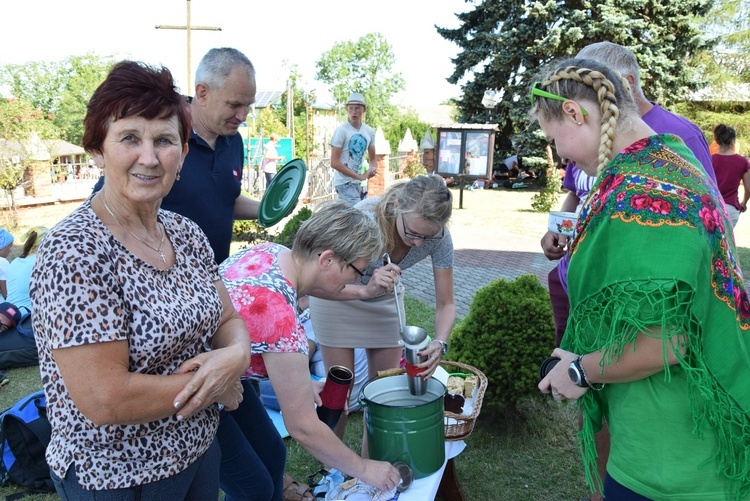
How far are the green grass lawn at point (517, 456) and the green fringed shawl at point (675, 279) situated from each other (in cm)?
182

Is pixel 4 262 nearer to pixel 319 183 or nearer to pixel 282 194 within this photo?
pixel 282 194

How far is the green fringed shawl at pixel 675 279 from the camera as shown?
133cm

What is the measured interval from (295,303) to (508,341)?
169 cm

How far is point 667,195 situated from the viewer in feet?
4.45

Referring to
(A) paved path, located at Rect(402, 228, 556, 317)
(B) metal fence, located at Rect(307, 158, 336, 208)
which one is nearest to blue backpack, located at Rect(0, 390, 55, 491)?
(A) paved path, located at Rect(402, 228, 556, 317)

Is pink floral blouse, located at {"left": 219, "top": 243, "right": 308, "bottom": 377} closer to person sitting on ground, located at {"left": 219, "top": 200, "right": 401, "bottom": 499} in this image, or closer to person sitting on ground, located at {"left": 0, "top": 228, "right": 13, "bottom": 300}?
person sitting on ground, located at {"left": 219, "top": 200, "right": 401, "bottom": 499}

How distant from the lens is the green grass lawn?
3.14 metres

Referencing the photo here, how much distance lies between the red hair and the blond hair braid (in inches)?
42.8

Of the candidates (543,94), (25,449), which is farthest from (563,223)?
(25,449)

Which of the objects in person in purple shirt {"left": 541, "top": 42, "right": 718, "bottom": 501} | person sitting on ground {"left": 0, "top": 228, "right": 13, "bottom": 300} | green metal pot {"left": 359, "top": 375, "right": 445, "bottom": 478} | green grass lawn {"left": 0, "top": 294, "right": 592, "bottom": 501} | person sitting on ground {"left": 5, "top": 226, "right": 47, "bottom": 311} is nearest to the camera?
green metal pot {"left": 359, "top": 375, "right": 445, "bottom": 478}

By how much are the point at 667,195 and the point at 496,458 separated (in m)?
2.48

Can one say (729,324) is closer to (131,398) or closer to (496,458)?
(131,398)

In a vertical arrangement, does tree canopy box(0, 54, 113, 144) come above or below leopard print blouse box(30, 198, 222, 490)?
above

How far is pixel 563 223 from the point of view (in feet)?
8.94
